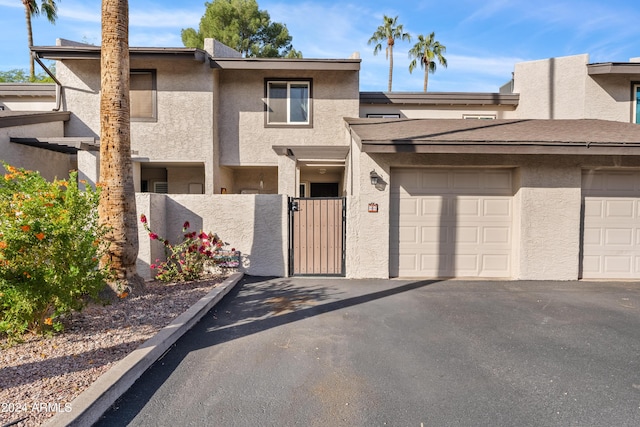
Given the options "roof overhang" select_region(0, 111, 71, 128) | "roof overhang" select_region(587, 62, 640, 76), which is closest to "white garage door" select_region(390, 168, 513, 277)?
"roof overhang" select_region(587, 62, 640, 76)

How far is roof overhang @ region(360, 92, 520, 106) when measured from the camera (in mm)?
12602

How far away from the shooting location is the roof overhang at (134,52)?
1063 cm

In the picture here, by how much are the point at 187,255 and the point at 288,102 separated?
676 cm

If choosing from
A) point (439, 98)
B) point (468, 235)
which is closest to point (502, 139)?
point (468, 235)

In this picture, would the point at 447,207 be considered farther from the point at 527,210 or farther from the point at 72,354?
the point at 72,354

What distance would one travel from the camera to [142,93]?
11281 mm

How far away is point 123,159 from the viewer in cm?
600

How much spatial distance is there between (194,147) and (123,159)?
219 inches

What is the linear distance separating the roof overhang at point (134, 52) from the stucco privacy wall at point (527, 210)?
6.59m

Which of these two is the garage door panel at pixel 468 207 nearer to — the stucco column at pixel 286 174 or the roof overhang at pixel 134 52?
the stucco column at pixel 286 174

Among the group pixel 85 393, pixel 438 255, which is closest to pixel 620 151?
pixel 438 255

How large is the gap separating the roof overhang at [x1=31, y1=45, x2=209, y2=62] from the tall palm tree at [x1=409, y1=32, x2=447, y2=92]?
26.6 m

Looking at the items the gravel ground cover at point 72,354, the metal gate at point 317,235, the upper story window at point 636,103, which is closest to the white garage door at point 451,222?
the metal gate at point 317,235

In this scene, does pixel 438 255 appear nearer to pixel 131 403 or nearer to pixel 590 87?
pixel 131 403
